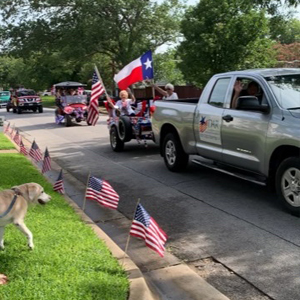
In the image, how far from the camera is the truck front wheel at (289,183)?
5395mm

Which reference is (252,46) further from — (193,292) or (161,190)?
(193,292)

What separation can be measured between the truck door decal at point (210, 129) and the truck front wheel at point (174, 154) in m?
0.99

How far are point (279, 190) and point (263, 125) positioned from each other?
91cm

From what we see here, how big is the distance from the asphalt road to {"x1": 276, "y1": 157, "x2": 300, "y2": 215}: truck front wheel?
18cm

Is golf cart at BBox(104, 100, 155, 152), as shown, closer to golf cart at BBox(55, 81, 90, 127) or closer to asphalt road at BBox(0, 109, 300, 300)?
asphalt road at BBox(0, 109, 300, 300)

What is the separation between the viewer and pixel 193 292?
3768 mm

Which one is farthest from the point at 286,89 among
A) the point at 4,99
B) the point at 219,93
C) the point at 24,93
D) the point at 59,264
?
the point at 4,99

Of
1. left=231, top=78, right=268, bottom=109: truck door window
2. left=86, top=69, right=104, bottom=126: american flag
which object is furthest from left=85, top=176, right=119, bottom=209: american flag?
left=86, top=69, right=104, bottom=126: american flag

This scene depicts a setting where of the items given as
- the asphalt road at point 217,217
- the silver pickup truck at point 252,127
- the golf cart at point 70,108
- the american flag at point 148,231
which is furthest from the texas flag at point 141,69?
the golf cart at point 70,108

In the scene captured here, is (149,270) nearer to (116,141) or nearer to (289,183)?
(289,183)

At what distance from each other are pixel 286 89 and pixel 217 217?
208 centimetres

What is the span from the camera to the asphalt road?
4180mm

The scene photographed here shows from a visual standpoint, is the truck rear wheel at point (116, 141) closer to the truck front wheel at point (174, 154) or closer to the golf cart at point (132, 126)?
the golf cart at point (132, 126)

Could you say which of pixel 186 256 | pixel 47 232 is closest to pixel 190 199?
pixel 186 256
